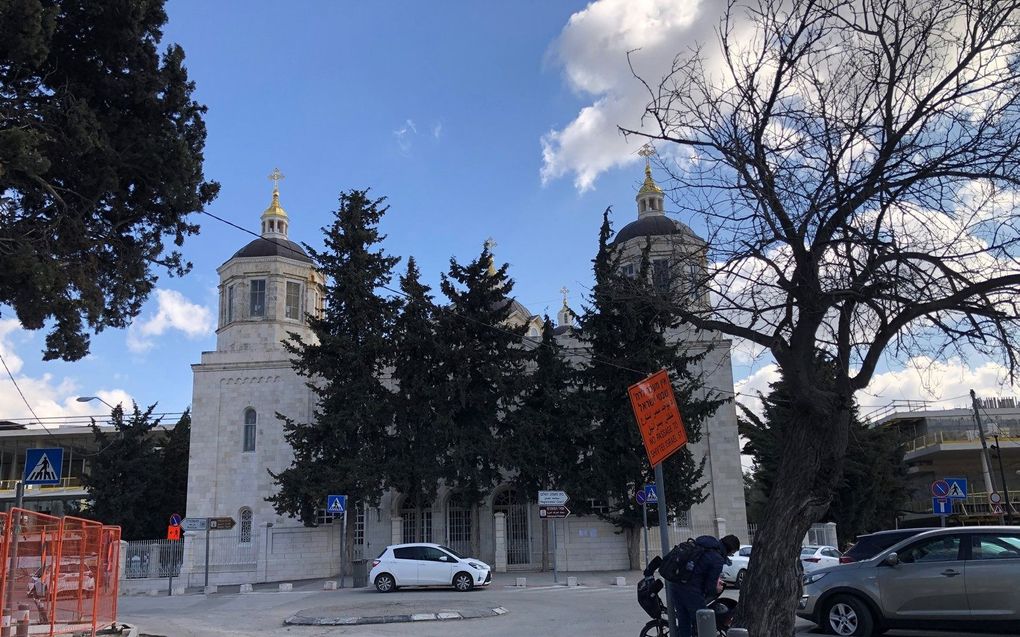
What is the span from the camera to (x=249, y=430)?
37.5 meters

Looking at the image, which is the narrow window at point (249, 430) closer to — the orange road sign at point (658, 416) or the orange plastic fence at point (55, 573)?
the orange plastic fence at point (55, 573)

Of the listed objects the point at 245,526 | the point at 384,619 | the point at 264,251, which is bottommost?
the point at 384,619

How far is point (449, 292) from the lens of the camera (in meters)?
31.7

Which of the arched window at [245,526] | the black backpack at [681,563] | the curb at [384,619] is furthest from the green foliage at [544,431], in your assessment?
the black backpack at [681,563]

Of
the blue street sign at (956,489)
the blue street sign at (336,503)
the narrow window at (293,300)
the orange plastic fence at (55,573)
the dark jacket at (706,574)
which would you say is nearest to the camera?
the dark jacket at (706,574)

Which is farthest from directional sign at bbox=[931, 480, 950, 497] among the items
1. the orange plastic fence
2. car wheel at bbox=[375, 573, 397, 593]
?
the orange plastic fence

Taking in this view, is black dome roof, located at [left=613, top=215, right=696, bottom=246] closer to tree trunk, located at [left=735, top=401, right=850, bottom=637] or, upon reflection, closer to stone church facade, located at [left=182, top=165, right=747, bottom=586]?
stone church facade, located at [left=182, top=165, right=747, bottom=586]

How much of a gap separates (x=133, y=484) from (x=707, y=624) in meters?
38.6

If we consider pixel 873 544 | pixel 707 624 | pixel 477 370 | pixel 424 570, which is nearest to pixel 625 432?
pixel 477 370

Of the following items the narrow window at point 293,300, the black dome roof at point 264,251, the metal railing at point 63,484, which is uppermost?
the black dome roof at point 264,251

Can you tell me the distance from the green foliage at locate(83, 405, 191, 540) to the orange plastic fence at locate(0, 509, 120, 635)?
90.3ft

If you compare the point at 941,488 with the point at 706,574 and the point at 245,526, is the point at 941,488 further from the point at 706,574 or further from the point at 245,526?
the point at 245,526

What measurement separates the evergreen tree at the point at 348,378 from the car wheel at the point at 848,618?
2099 centimetres

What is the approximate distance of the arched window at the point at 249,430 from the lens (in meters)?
37.0
